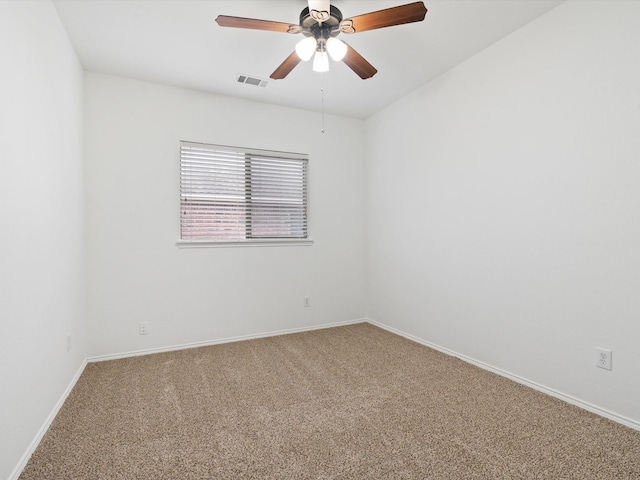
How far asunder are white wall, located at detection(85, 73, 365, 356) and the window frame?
2.1 inches

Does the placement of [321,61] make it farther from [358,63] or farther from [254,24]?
[254,24]

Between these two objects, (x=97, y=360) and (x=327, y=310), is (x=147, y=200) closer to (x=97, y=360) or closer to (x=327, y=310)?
(x=97, y=360)

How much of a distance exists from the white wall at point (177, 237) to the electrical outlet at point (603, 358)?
2.54 m

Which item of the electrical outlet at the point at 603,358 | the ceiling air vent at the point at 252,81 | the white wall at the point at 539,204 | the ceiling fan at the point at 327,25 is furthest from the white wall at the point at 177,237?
the electrical outlet at the point at 603,358

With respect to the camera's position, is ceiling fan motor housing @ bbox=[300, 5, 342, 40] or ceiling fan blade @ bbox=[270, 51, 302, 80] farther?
ceiling fan blade @ bbox=[270, 51, 302, 80]

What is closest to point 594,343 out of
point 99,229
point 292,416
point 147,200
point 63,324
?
point 292,416

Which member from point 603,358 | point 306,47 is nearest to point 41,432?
point 306,47

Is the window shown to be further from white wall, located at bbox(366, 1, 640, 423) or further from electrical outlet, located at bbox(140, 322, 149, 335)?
white wall, located at bbox(366, 1, 640, 423)

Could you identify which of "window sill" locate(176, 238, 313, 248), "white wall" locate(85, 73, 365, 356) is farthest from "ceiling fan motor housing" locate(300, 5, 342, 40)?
"window sill" locate(176, 238, 313, 248)

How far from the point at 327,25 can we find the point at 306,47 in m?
0.19

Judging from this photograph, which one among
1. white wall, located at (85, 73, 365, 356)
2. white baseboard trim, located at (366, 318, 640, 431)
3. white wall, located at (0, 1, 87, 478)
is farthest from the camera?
white wall, located at (85, 73, 365, 356)

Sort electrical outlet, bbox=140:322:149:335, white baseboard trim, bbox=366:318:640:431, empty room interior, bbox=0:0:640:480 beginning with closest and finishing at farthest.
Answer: empty room interior, bbox=0:0:640:480 < white baseboard trim, bbox=366:318:640:431 < electrical outlet, bbox=140:322:149:335

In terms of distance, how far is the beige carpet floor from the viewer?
5.06 ft

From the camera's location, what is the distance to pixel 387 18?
1.82 meters
